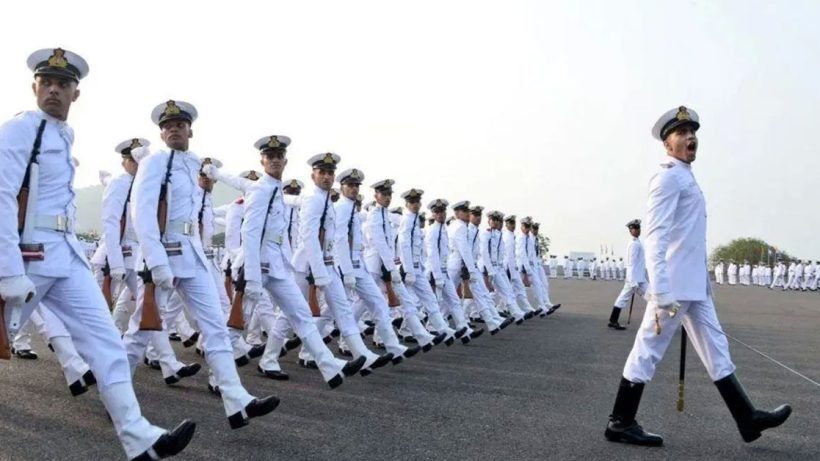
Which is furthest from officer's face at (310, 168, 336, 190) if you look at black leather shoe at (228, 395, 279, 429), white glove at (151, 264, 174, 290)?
black leather shoe at (228, 395, 279, 429)

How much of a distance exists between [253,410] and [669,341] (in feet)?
9.57

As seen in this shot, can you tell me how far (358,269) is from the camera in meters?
8.72

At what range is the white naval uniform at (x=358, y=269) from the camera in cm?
841

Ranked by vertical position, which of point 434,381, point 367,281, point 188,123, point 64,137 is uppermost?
point 188,123

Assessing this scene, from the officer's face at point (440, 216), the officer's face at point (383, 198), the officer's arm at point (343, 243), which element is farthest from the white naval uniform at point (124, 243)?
the officer's face at point (440, 216)

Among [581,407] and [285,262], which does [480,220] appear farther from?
[581,407]

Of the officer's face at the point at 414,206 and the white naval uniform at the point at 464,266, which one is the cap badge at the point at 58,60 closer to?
the officer's face at the point at 414,206

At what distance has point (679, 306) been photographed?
16.8ft

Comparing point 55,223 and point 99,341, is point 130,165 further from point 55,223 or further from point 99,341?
point 99,341

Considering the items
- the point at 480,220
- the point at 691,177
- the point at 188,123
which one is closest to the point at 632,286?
the point at 480,220

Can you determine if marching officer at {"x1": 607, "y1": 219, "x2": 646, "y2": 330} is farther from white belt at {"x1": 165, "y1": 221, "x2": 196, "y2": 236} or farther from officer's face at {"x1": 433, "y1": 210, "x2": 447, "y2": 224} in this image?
white belt at {"x1": 165, "y1": 221, "x2": 196, "y2": 236}

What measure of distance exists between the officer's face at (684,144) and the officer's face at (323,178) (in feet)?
12.5

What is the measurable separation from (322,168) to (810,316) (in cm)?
1656

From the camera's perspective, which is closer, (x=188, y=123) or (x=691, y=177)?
(x=691, y=177)
